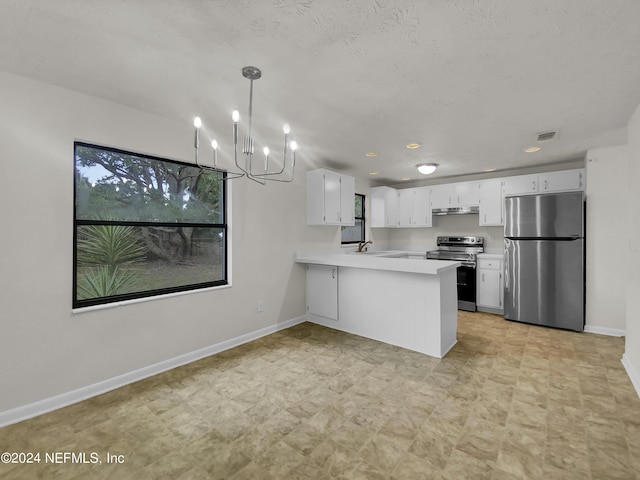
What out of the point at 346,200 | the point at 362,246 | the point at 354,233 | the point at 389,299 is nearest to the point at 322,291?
the point at 389,299

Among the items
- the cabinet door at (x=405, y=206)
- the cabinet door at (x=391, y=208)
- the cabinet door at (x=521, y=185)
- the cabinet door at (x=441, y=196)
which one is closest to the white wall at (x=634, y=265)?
the cabinet door at (x=521, y=185)

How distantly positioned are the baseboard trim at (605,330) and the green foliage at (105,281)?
17.8 ft

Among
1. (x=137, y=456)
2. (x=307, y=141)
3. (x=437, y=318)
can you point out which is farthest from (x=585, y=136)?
(x=137, y=456)

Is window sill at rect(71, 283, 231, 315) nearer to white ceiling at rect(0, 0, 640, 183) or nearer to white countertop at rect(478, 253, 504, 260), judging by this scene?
white ceiling at rect(0, 0, 640, 183)

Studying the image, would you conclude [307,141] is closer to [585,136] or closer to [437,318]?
[437,318]

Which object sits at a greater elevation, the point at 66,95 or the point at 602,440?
the point at 66,95

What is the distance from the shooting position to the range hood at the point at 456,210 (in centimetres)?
522

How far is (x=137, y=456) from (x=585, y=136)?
4.94 m

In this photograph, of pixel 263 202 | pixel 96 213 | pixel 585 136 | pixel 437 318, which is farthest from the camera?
pixel 263 202

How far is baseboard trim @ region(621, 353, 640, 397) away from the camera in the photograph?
2.47 m

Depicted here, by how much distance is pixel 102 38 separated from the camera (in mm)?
1709

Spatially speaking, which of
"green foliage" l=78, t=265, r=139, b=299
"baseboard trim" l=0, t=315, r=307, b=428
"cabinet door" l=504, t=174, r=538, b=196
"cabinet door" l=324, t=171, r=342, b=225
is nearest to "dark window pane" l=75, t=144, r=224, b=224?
"green foliage" l=78, t=265, r=139, b=299

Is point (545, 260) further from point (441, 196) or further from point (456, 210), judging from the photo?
point (441, 196)

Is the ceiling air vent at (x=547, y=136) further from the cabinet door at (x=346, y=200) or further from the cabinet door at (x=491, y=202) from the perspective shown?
the cabinet door at (x=346, y=200)
